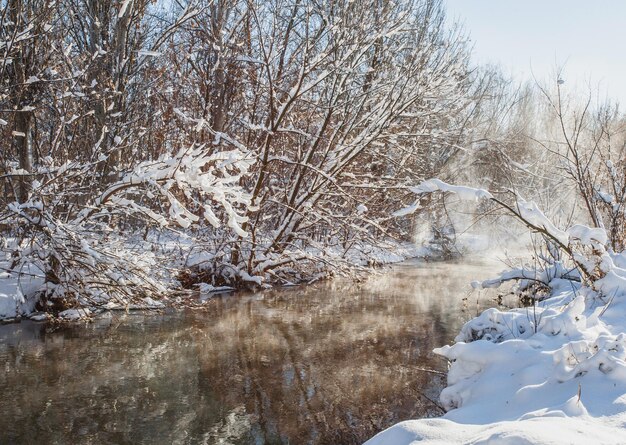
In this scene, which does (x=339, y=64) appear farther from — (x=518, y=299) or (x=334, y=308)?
(x=518, y=299)

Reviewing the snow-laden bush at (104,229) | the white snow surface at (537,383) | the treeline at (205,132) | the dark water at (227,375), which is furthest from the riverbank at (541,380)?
the snow-laden bush at (104,229)

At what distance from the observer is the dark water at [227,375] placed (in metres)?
4.36

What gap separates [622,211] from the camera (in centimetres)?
727

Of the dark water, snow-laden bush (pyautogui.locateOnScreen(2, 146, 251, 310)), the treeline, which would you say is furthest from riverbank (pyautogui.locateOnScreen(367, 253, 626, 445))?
snow-laden bush (pyautogui.locateOnScreen(2, 146, 251, 310))

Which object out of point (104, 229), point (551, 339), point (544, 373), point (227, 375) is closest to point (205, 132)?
point (104, 229)

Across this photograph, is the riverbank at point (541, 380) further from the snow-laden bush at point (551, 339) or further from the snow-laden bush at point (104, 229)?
the snow-laden bush at point (104, 229)

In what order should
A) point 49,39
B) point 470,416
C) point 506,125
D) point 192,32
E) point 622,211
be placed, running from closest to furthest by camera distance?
point 470,416
point 622,211
point 49,39
point 192,32
point 506,125

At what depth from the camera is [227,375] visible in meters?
5.69

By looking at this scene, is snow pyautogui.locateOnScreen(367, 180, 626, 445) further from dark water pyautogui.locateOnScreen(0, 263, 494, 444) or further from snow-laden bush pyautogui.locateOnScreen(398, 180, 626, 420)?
dark water pyautogui.locateOnScreen(0, 263, 494, 444)

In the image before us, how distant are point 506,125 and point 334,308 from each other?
794 inches

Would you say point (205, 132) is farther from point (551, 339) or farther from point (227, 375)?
point (551, 339)

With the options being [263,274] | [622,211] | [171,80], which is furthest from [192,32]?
[622,211]

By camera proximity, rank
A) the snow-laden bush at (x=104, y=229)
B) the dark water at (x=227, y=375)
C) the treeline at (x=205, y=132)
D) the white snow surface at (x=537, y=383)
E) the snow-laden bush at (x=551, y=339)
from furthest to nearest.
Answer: the treeline at (x=205, y=132) < the snow-laden bush at (x=104, y=229) < the dark water at (x=227, y=375) < the snow-laden bush at (x=551, y=339) < the white snow surface at (x=537, y=383)

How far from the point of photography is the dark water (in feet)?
14.3
